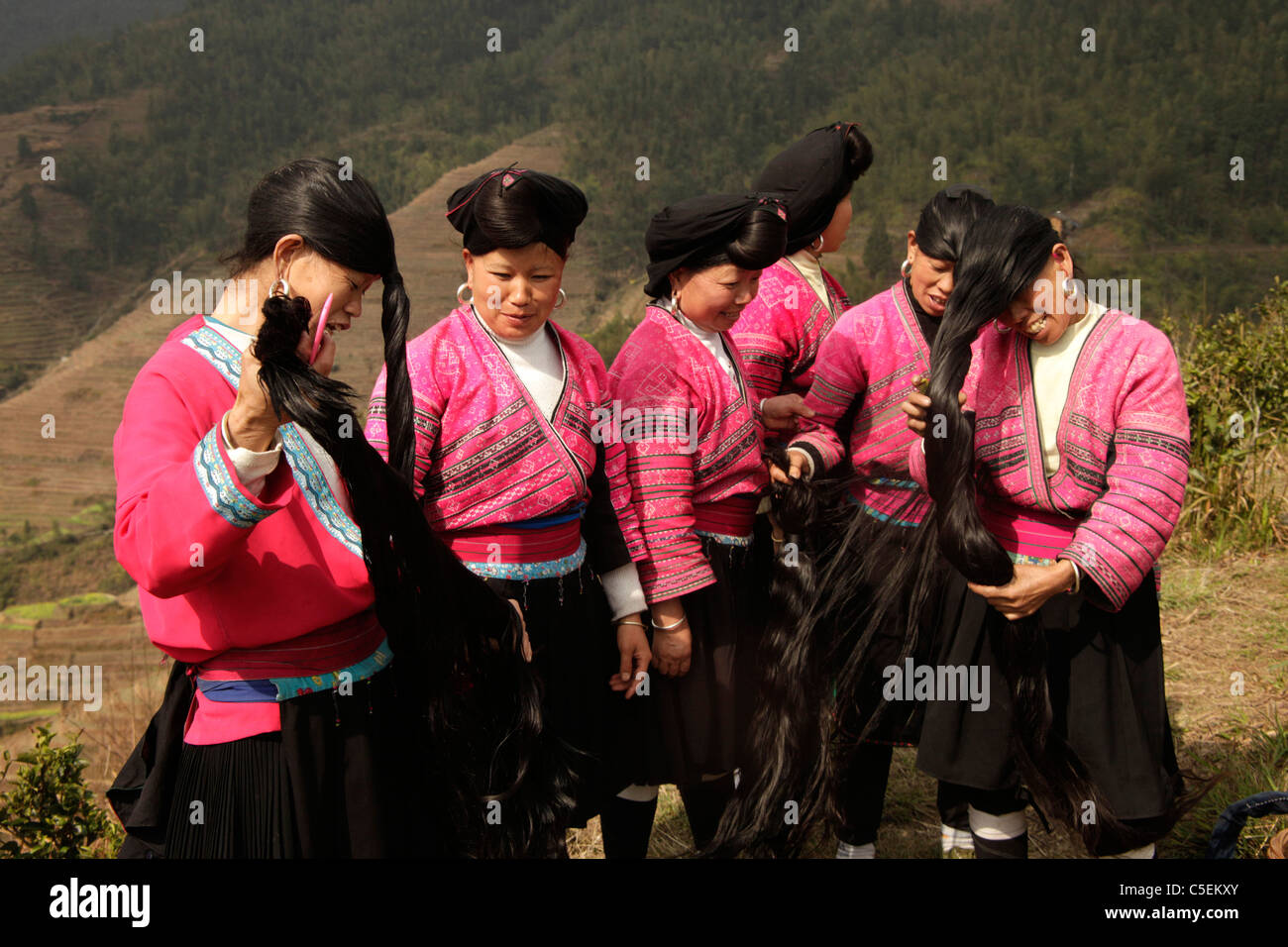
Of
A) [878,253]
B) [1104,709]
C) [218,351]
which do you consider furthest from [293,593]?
[878,253]

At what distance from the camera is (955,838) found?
3.20 metres

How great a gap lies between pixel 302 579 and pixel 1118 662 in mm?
1671

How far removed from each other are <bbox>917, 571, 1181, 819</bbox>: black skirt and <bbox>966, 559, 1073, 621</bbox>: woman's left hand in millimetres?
120

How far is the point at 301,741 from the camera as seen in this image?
177 centimetres

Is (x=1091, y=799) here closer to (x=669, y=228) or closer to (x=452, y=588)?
(x=452, y=588)

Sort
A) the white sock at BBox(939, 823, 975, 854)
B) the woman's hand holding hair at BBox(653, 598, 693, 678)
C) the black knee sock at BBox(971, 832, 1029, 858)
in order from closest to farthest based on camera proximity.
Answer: the black knee sock at BBox(971, 832, 1029, 858) → the woman's hand holding hair at BBox(653, 598, 693, 678) → the white sock at BBox(939, 823, 975, 854)

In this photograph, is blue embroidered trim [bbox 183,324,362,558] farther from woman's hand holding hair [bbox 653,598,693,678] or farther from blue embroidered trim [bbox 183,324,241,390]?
woman's hand holding hair [bbox 653,598,693,678]

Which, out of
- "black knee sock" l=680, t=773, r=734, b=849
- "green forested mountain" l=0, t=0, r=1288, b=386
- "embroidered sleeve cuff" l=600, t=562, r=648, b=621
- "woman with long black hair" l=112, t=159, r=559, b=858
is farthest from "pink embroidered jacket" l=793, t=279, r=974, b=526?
"green forested mountain" l=0, t=0, r=1288, b=386

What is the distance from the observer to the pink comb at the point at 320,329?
1.64m

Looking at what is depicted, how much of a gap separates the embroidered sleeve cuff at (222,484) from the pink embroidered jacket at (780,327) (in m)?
1.73

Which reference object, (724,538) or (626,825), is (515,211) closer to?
(724,538)

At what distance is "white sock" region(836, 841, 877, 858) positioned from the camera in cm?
296

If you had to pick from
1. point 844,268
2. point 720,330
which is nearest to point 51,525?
point 844,268

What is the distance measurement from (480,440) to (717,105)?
3178cm
